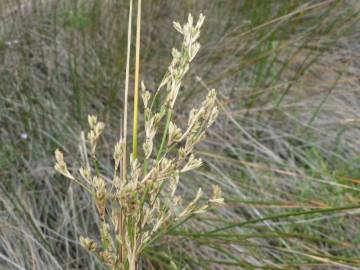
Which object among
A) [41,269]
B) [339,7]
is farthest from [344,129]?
[41,269]

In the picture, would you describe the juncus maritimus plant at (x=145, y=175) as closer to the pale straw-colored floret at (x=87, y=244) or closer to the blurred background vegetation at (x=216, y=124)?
the pale straw-colored floret at (x=87, y=244)

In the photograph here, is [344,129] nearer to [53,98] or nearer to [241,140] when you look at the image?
[241,140]

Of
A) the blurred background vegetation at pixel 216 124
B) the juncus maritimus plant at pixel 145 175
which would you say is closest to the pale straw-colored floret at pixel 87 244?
the juncus maritimus plant at pixel 145 175

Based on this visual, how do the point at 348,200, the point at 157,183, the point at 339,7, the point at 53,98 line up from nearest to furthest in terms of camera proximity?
the point at 157,183
the point at 348,200
the point at 53,98
the point at 339,7

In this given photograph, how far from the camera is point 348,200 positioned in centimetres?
161

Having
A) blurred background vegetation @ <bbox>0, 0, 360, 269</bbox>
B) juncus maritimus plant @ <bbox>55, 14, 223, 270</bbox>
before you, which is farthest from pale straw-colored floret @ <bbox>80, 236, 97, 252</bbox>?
blurred background vegetation @ <bbox>0, 0, 360, 269</bbox>

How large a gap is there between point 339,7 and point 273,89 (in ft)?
1.84

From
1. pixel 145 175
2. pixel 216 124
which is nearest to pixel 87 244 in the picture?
pixel 145 175

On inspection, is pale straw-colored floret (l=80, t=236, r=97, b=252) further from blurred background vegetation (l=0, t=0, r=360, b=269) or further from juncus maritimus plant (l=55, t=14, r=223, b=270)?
Answer: blurred background vegetation (l=0, t=0, r=360, b=269)

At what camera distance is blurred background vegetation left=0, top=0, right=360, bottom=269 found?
1508mm

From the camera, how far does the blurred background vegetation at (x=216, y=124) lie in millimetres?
1508

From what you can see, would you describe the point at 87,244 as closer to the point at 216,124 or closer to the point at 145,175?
the point at 145,175

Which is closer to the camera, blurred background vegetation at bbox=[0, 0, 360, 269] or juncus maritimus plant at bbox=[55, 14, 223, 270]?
juncus maritimus plant at bbox=[55, 14, 223, 270]

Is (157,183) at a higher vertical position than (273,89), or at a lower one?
higher
